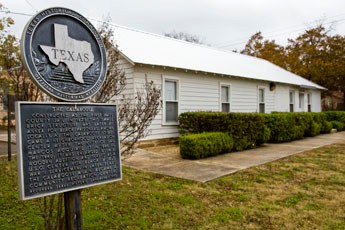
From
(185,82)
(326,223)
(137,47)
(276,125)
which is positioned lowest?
(326,223)

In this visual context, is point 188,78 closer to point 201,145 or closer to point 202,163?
point 201,145

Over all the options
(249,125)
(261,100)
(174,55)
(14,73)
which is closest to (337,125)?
(261,100)

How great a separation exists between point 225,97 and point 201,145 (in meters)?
6.57

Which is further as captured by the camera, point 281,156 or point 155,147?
point 155,147

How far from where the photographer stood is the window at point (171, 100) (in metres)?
11.7

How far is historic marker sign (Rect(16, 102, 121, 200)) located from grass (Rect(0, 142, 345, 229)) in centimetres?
138

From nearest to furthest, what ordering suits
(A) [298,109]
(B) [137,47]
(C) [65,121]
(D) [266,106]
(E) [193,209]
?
1. (C) [65,121]
2. (E) [193,209]
3. (B) [137,47]
4. (D) [266,106]
5. (A) [298,109]

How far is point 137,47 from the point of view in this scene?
11.9 meters

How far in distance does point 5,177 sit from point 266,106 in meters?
14.7

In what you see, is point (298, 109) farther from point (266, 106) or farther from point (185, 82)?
point (185, 82)

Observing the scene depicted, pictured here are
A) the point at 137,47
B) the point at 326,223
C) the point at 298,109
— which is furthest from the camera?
the point at 298,109

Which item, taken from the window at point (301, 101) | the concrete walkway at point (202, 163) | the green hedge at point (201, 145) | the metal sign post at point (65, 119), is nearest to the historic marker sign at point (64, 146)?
the metal sign post at point (65, 119)

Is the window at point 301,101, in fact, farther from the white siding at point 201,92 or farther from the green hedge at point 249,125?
the green hedge at point 249,125

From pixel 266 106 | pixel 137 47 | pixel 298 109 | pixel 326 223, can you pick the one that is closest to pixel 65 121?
pixel 326 223
